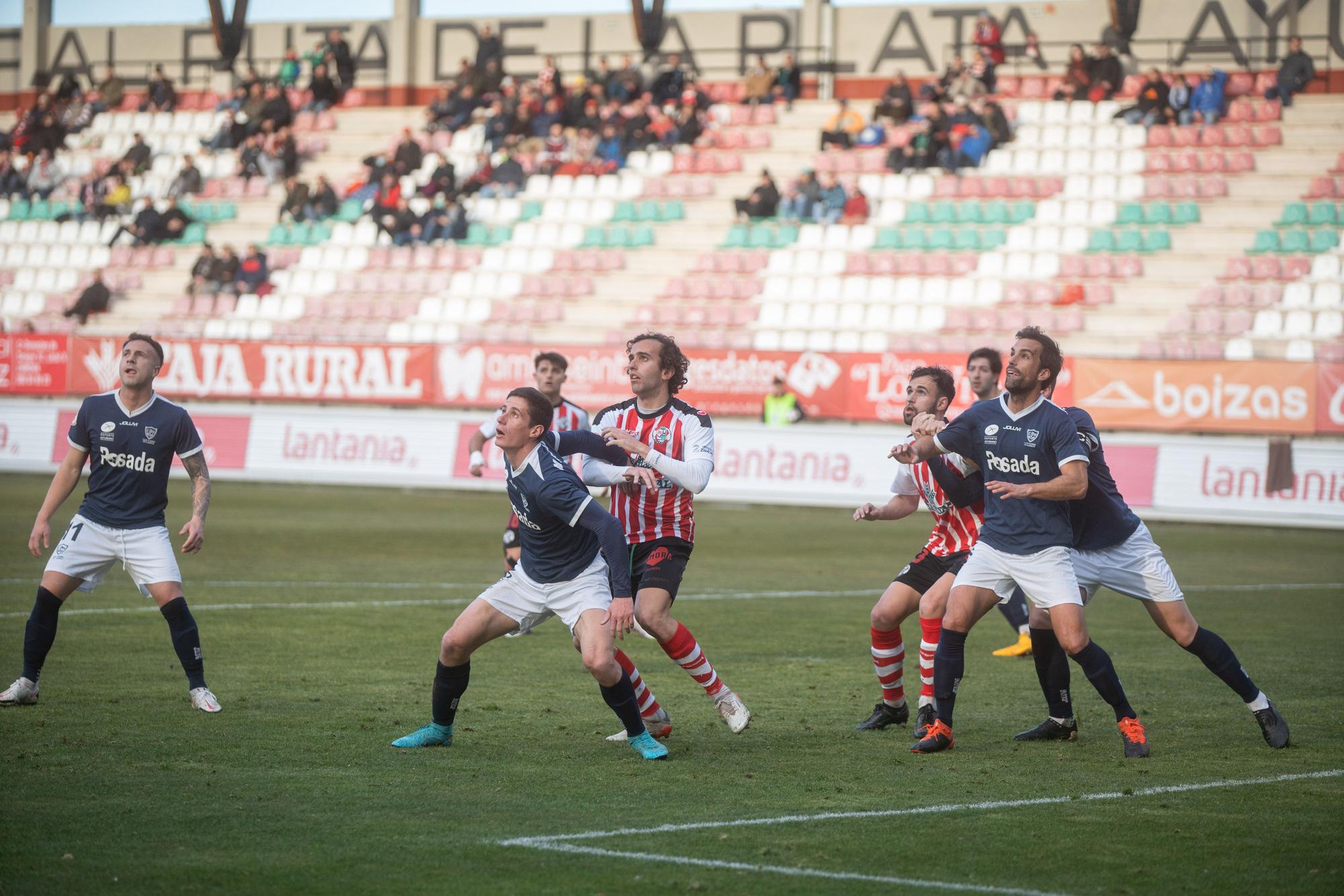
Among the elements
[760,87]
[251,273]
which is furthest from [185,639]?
[760,87]

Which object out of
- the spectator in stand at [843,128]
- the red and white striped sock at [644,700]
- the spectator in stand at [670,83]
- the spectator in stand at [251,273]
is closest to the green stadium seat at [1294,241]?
the spectator in stand at [843,128]

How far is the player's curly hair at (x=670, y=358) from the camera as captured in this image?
27.6ft

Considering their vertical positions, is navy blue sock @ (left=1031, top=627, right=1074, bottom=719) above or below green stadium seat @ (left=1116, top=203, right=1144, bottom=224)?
below

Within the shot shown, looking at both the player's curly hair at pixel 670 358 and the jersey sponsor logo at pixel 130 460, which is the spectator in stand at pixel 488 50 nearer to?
the jersey sponsor logo at pixel 130 460

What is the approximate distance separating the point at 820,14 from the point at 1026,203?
1094 centimetres

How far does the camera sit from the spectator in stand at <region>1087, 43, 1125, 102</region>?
33375mm

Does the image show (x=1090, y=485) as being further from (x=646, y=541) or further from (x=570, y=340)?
(x=570, y=340)

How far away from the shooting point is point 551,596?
780 centimetres

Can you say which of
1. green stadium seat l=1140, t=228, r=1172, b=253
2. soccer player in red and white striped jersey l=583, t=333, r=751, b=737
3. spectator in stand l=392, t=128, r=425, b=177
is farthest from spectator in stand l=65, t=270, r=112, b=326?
soccer player in red and white striped jersey l=583, t=333, r=751, b=737

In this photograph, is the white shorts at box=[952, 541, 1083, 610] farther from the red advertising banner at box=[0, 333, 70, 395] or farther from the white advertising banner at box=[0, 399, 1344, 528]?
the red advertising banner at box=[0, 333, 70, 395]

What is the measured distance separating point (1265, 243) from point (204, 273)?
2205cm

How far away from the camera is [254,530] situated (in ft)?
64.4

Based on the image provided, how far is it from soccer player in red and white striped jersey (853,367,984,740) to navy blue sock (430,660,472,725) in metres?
2.26

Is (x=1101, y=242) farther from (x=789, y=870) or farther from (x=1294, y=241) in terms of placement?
(x=789, y=870)
